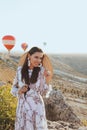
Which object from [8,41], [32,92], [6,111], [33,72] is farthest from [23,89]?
[8,41]

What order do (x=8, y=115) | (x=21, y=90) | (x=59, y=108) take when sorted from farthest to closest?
(x=59, y=108) → (x=8, y=115) → (x=21, y=90)

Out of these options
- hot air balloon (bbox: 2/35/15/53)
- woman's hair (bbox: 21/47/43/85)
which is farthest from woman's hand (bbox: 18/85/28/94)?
hot air balloon (bbox: 2/35/15/53)

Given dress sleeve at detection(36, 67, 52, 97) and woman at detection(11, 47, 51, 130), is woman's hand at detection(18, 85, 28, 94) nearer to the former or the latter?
woman at detection(11, 47, 51, 130)

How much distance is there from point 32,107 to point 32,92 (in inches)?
9.7

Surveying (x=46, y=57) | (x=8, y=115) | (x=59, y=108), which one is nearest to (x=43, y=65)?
(x=46, y=57)

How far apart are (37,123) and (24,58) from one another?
3.58 feet

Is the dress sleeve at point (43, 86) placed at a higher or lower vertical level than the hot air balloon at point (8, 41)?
lower

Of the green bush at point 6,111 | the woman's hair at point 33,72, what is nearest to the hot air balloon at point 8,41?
the green bush at point 6,111

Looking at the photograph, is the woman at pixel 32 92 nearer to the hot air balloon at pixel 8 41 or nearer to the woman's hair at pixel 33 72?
the woman's hair at pixel 33 72

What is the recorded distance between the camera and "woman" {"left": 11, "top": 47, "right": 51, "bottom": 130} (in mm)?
6996

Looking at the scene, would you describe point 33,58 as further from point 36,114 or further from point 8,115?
point 8,115

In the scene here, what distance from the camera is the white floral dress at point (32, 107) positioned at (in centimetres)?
700

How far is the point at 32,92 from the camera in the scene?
700 centimetres

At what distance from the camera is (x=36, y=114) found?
7.03 m
